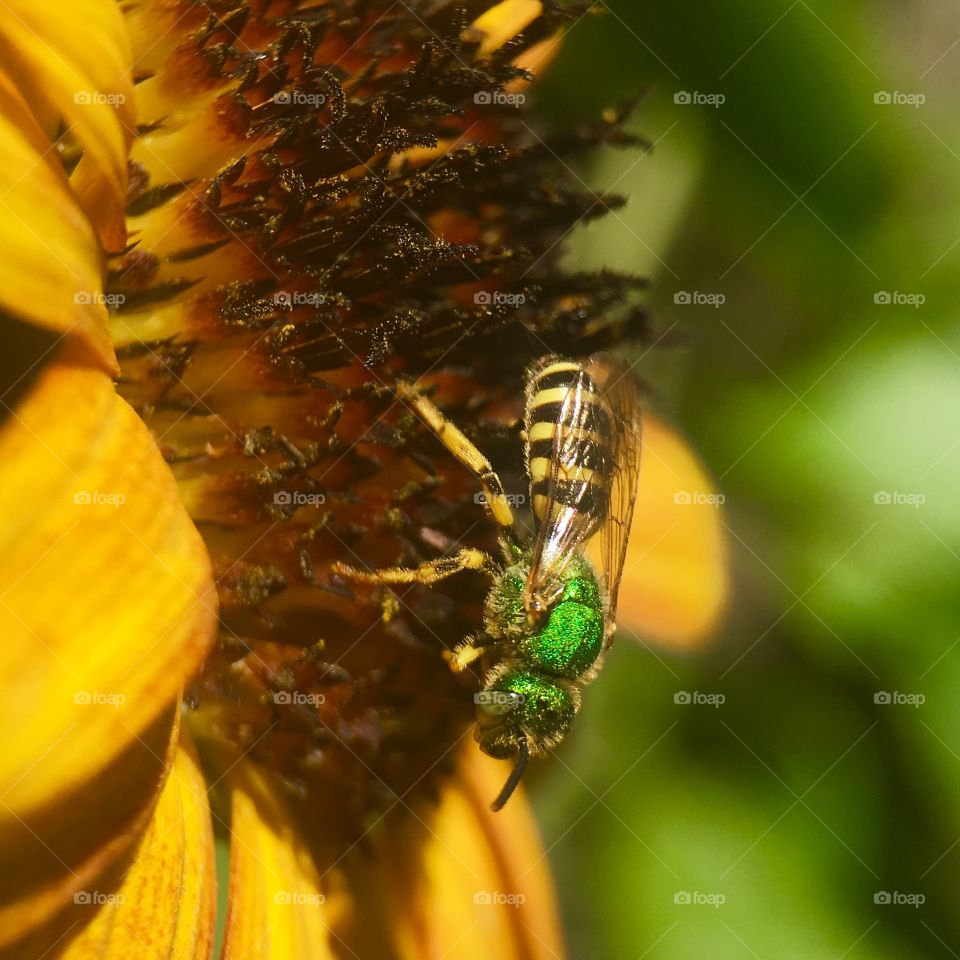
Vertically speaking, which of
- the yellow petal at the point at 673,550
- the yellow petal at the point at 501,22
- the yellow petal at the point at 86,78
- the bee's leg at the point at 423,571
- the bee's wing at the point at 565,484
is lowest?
the yellow petal at the point at 673,550

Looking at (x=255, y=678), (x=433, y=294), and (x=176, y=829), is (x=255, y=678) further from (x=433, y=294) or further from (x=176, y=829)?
(x=433, y=294)

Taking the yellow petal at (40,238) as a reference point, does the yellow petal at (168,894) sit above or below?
below

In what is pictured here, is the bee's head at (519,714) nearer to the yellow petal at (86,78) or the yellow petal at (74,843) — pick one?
the yellow petal at (74,843)

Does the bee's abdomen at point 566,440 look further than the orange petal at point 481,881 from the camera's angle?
No

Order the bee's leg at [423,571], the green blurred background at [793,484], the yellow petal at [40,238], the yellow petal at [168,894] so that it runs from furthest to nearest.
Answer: the green blurred background at [793,484] → the bee's leg at [423,571] → the yellow petal at [168,894] → the yellow petal at [40,238]

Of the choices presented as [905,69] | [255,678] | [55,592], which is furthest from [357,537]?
[905,69]

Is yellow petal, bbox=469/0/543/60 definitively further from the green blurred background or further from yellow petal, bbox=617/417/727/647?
yellow petal, bbox=617/417/727/647

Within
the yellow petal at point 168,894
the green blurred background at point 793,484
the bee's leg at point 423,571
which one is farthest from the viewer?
the green blurred background at point 793,484

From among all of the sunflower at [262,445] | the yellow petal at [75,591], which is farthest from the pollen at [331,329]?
the yellow petal at [75,591]
